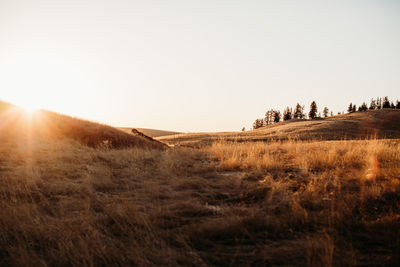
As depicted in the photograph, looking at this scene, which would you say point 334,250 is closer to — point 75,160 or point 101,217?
point 101,217

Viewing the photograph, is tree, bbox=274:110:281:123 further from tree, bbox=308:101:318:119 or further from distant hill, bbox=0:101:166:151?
distant hill, bbox=0:101:166:151

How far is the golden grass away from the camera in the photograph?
199cm

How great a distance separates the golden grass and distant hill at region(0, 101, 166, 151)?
7.35 meters

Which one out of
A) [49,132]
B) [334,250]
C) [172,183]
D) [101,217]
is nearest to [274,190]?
[334,250]

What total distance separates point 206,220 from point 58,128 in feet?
40.7

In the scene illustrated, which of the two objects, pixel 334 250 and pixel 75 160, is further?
pixel 75 160

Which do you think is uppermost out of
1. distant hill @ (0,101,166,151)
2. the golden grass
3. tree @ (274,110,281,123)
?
tree @ (274,110,281,123)

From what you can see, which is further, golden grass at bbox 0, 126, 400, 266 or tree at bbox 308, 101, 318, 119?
tree at bbox 308, 101, 318, 119

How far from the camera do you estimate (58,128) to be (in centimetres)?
1183

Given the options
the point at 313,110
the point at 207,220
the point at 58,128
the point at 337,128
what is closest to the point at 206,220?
the point at 207,220

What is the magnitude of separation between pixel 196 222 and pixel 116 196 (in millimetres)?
1717

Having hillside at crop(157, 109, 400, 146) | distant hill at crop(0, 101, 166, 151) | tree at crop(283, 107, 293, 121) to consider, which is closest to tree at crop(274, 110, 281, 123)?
tree at crop(283, 107, 293, 121)

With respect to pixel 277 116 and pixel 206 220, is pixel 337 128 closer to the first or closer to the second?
pixel 206 220

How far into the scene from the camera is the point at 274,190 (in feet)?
10.9
